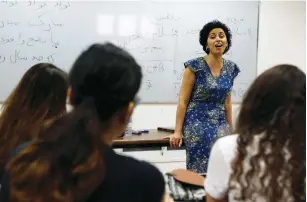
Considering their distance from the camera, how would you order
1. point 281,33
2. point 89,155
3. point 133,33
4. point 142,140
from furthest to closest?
point 281,33 → point 133,33 → point 142,140 → point 89,155

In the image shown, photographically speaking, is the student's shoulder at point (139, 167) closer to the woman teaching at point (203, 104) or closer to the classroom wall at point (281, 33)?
the woman teaching at point (203, 104)

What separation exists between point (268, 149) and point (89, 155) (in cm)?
51

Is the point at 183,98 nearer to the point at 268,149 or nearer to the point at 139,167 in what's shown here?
the point at 268,149

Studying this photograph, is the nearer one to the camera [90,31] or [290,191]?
[290,191]

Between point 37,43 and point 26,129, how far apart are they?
2147 mm

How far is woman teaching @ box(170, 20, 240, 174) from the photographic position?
2477 millimetres

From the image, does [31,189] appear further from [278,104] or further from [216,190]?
[278,104]

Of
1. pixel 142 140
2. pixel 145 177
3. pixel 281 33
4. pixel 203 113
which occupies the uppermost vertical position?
pixel 281 33

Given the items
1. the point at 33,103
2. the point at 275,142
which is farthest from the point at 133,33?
the point at 275,142

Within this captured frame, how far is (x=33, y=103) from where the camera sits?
1414 millimetres

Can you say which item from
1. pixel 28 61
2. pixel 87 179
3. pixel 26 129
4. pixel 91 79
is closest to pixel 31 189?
pixel 87 179

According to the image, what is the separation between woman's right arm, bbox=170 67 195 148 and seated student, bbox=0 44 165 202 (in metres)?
1.59

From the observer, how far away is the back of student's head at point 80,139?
0.89 meters

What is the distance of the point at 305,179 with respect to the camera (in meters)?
1.11
